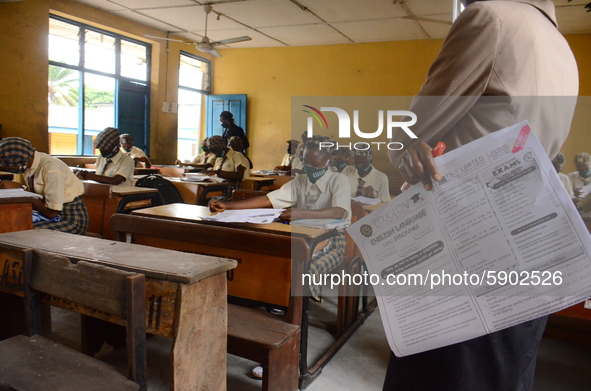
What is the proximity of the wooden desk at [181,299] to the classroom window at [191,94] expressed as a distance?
304 inches

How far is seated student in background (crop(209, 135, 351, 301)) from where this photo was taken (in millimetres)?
2111

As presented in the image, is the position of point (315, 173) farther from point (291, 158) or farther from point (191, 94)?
point (191, 94)

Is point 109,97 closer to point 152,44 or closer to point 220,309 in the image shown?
point 152,44

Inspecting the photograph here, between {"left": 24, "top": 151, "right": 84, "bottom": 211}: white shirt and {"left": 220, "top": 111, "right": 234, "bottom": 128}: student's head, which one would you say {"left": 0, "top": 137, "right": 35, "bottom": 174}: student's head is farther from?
{"left": 220, "top": 111, "right": 234, "bottom": 128}: student's head

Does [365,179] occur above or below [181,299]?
above

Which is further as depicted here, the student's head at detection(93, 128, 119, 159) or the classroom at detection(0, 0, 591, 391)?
the student's head at detection(93, 128, 119, 159)

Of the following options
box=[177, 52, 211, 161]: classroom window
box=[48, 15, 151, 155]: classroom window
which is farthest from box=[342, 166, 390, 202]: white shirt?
box=[177, 52, 211, 161]: classroom window

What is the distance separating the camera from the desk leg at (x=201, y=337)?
108cm

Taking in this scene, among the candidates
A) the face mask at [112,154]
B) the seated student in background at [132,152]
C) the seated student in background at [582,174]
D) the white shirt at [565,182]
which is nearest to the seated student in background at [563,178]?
the white shirt at [565,182]

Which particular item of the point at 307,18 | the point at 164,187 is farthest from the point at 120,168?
the point at 307,18

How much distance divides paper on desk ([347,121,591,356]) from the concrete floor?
129 cm

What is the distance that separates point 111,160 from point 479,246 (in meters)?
4.01

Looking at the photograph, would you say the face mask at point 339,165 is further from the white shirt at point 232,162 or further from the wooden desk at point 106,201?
the white shirt at point 232,162

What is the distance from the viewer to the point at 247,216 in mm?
1810
